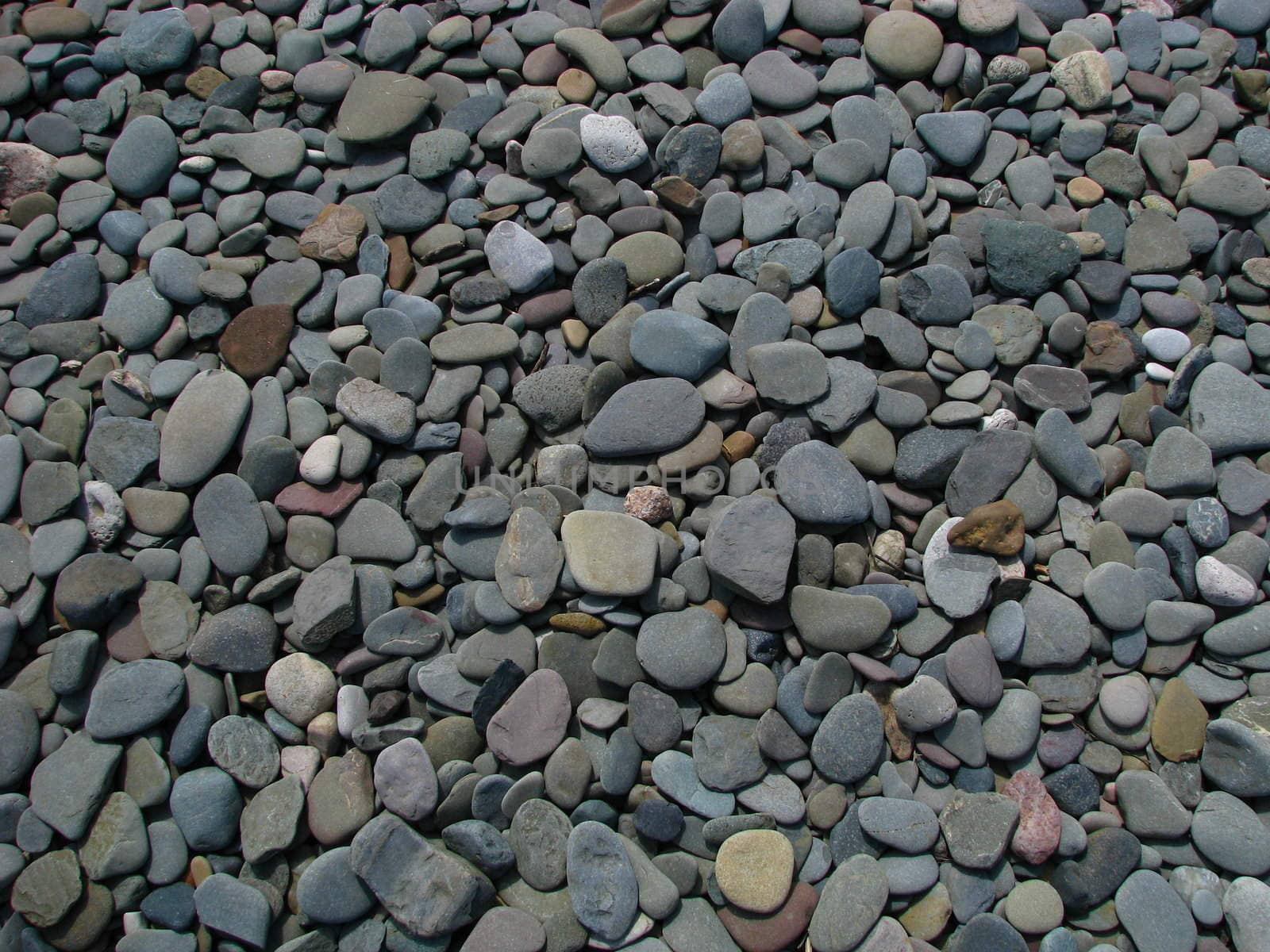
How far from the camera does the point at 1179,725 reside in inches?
53.7

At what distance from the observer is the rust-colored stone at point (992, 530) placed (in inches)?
54.3

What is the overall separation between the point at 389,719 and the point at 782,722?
0.64m

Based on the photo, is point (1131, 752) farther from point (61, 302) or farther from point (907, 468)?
point (61, 302)

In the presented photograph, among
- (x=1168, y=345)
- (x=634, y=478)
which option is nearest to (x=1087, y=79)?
(x=1168, y=345)

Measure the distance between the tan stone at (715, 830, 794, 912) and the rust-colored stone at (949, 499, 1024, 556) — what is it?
0.57 m

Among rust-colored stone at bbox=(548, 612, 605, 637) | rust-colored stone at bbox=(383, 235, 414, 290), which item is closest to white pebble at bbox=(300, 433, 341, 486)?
rust-colored stone at bbox=(383, 235, 414, 290)

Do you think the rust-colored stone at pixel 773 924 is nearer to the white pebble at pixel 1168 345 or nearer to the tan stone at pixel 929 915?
the tan stone at pixel 929 915

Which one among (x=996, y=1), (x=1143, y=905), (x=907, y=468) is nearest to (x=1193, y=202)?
(x=996, y=1)

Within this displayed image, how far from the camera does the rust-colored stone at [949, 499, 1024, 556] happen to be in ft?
4.53

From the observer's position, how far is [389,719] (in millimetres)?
1362

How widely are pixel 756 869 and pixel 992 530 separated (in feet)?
2.18

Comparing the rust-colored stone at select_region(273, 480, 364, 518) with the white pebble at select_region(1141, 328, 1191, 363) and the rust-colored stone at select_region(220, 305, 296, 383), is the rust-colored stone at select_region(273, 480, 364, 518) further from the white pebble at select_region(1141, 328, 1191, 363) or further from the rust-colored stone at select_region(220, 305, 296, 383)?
the white pebble at select_region(1141, 328, 1191, 363)

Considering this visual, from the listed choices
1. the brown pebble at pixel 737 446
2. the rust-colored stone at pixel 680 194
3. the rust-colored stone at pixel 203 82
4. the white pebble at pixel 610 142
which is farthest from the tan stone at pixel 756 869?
the rust-colored stone at pixel 203 82

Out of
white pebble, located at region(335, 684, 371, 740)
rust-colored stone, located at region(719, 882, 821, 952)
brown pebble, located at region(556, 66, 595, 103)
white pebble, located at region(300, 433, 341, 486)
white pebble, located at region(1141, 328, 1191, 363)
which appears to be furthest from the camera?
brown pebble, located at region(556, 66, 595, 103)
